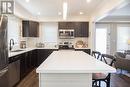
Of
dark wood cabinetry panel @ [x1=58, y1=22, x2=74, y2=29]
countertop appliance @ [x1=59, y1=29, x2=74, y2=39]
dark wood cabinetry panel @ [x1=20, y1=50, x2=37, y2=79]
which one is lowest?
dark wood cabinetry panel @ [x1=20, y1=50, x2=37, y2=79]

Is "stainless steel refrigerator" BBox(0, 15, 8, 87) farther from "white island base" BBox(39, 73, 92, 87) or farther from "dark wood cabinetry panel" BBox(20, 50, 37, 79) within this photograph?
"dark wood cabinetry panel" BBox(20, 50, 37, 79)

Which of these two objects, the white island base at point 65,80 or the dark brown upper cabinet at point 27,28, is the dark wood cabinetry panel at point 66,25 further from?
the white island base at point 65,80

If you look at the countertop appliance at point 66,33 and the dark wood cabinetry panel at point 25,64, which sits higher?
the countertop appliance at point 66,33

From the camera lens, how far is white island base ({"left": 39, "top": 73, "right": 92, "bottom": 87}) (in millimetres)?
2064

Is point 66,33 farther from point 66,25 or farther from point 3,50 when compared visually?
point 3,50

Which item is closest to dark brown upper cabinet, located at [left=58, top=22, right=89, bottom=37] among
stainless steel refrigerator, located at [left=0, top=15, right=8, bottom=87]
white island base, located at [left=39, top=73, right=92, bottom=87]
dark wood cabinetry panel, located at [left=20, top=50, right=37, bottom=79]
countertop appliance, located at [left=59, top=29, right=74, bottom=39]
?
countertop appliance, located at [left=59, top=29, right=74, bottom=39]

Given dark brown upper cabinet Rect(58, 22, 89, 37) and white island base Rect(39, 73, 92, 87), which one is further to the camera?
dark brown upper cabinet Rect(58, 22, 89, 37)

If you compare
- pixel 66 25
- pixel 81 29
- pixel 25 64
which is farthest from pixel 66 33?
pixel 25 64

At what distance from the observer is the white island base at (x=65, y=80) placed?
2.06 m

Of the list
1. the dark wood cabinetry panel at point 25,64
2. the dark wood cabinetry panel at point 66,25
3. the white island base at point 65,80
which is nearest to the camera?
the white island base at point 65,80

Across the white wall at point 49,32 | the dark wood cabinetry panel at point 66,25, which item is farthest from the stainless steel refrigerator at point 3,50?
the white wall at point 49,32

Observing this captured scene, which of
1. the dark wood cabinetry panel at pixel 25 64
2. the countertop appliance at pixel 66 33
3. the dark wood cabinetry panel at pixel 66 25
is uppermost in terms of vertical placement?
the dark wood cabinetry panel at pixel 66 25

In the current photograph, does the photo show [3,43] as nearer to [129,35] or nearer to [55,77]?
[55,77]

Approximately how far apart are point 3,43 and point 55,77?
178 centimetres
